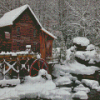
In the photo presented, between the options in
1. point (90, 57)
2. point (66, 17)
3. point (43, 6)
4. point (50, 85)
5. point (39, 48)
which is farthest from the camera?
point (43, 6)

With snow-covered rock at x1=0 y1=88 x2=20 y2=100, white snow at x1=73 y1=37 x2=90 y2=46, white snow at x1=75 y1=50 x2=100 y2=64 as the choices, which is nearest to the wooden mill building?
snow-covered rock at x1=0 y1=88 x2=20 y2=100

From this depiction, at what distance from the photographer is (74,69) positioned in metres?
18.8

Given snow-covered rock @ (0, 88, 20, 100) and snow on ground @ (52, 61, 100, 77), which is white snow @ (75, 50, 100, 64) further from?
snow-covered rock @ (0, 88, 20, 100)

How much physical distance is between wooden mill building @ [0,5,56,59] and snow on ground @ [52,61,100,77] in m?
3.22

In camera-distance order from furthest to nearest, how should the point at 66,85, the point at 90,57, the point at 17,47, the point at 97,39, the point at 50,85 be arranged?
the point at 97,39, the point at 90,57, the point at 17,47, the point at 66,85, the point at 50,85

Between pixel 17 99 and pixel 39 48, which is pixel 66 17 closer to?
pixel 39 48

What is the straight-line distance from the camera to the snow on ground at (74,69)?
17.7 metres

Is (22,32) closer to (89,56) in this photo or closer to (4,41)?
(4,41)

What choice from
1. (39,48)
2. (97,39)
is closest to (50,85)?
(39,48)

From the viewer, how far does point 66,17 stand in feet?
91.1

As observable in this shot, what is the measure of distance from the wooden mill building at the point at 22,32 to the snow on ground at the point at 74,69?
322cm

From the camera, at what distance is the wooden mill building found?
626 inches

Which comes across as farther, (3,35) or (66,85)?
(3,35)

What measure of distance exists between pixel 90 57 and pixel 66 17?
37.7 ft
